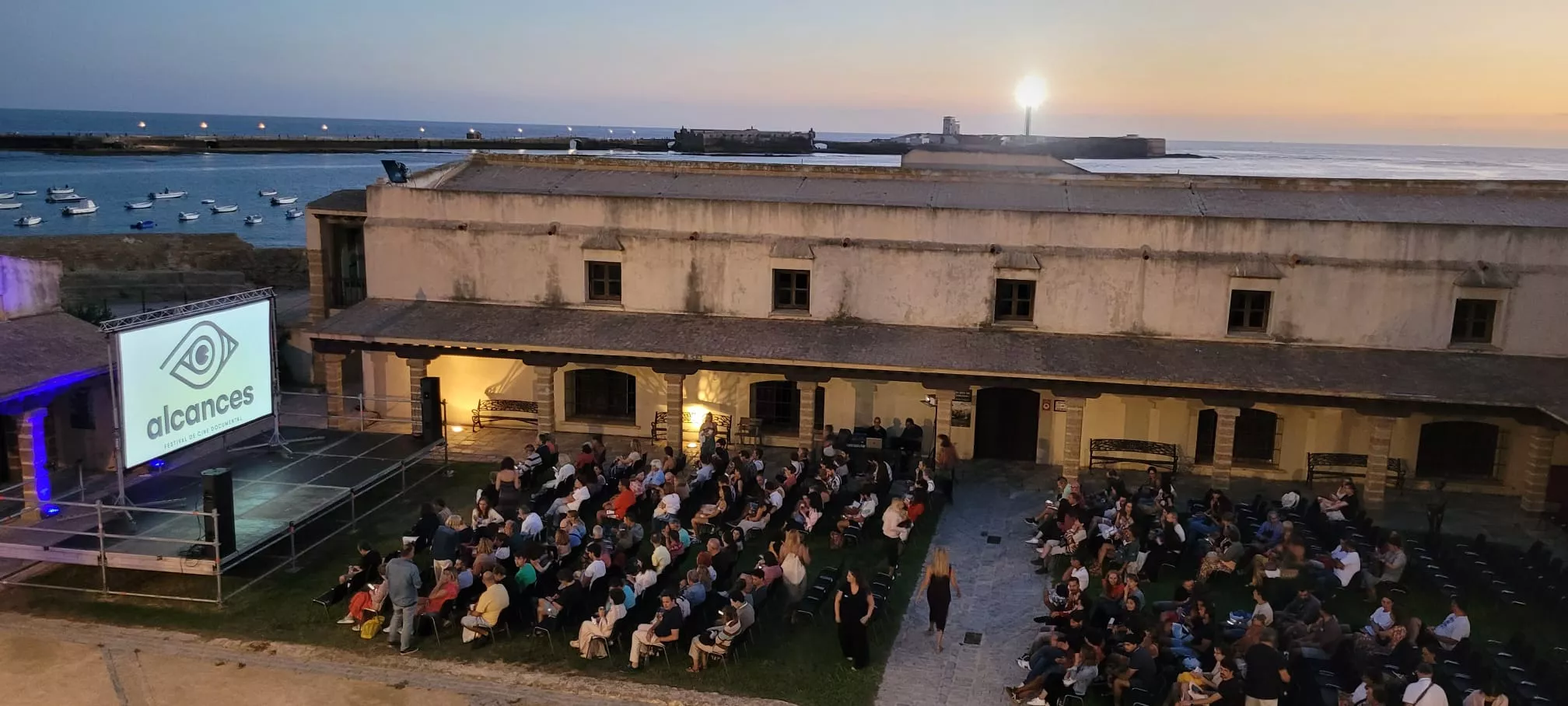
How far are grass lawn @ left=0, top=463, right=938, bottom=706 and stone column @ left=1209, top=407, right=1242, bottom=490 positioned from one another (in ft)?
24.7

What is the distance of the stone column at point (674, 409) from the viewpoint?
71.2ft

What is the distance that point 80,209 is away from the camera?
91875 millimetres

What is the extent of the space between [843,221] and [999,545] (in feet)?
27.3

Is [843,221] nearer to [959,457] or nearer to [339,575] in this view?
[959,457]

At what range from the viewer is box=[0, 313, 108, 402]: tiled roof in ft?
52.9

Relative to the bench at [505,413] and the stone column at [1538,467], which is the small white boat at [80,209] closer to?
the bench at [505,413]

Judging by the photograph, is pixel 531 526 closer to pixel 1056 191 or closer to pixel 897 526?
pixel 897 526

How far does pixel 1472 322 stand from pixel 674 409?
55.6 feet

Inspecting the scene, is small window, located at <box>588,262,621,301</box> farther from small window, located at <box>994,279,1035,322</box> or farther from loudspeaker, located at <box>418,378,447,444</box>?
small window, located at <box>994,279,1035,322</box>

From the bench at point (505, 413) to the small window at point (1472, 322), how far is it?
A: 20.6m

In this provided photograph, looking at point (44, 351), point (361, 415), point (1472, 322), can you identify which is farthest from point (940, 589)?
point (44, 351)

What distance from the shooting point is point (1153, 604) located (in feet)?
44.5

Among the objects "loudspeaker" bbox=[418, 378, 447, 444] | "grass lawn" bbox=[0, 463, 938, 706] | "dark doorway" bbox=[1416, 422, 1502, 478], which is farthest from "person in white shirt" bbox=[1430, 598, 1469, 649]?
"loudspeaker" bbox=[418, 378, 447, 444]

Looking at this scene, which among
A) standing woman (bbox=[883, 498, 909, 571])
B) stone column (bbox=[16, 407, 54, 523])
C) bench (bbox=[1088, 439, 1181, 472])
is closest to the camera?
standing woman (bbox=[883, 498, 909, 571])
